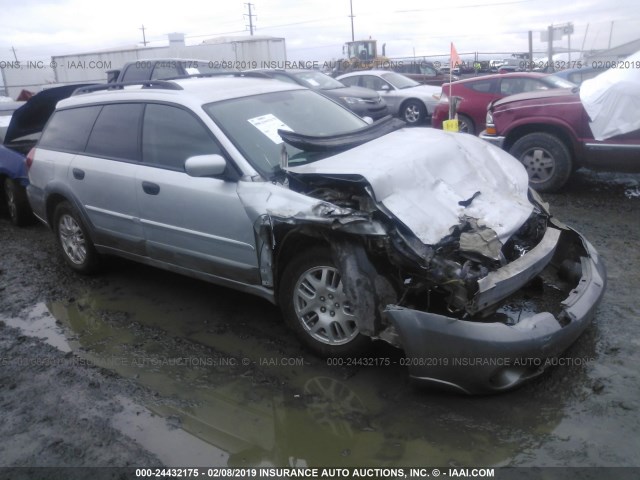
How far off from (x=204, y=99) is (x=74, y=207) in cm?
179

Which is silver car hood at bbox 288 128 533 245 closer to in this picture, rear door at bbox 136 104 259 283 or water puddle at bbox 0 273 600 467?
rear door at bbox 136 104 259 283

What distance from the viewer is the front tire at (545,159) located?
6.67 meters

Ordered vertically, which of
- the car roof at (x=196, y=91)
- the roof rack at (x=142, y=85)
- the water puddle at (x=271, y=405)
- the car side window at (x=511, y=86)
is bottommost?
the water puddle at (x=271, y=405)

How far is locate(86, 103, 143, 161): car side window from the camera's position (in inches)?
173

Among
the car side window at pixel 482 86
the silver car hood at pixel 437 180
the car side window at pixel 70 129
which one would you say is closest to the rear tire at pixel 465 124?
the car side window at pixel 482 86

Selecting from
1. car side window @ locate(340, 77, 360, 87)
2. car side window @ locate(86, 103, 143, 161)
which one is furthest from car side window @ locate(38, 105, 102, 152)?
car side window @ locate(340, 77, 360, 87)

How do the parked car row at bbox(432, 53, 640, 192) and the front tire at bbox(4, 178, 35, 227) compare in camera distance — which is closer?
the parked car row at bbox(432, 53, 640, 192)

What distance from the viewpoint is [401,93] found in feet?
45.9

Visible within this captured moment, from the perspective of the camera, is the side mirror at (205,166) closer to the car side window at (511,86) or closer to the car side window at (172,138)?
the car side window at (172,138)

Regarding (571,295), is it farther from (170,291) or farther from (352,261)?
(170,291)

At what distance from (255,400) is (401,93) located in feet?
39.5

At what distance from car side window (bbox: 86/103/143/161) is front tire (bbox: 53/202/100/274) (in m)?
0.70

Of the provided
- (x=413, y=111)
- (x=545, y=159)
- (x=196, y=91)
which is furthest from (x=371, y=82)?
(x=196, y=91)

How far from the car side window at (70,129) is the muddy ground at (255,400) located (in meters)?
1.51
